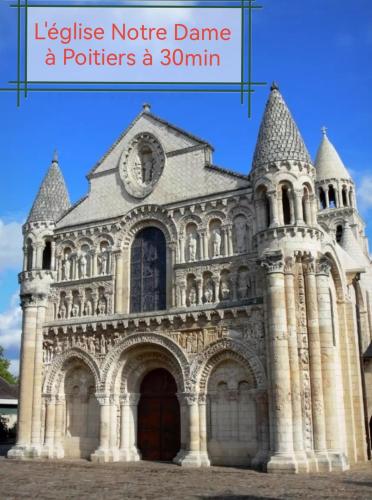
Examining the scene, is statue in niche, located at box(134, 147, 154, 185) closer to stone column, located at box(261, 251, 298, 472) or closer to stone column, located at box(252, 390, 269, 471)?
stone column, located at box(261, 251, 298, 472)

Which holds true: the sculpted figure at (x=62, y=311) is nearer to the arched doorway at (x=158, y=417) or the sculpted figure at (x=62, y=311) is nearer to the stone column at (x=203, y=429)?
the arched doorway at (x=158, y=417)

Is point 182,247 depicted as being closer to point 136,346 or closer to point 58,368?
point 136,346

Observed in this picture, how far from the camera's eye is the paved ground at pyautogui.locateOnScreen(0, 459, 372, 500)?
1505 cm

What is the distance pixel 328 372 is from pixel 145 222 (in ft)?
36.5

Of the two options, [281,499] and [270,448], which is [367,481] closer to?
[270,448]

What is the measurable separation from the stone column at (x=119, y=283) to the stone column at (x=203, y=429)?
5.94 m

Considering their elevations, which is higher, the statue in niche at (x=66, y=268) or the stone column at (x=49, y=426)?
the statue in niche at (x=66, y=268)

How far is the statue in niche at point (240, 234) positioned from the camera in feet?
79.8

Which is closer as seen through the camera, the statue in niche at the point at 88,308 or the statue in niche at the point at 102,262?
the statue in niche at the point at 88,308

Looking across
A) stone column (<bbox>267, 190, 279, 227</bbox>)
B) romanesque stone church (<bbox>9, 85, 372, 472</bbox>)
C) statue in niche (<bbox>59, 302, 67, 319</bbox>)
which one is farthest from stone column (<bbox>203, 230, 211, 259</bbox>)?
statue in niche (<bbox>59, 302, 67, 319</bbox>)

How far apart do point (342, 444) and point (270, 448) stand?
10.5 feet

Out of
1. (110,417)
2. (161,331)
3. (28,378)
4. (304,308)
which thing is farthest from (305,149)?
(28,378)

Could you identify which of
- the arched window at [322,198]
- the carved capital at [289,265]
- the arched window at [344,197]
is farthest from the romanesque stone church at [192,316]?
the arched window at [322,198]

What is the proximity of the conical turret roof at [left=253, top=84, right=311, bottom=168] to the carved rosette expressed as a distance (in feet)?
17.8
